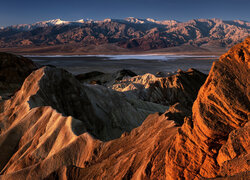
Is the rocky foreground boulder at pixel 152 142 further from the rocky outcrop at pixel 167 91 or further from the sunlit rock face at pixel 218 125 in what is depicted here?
the rocky outcrop at pixel 167 91

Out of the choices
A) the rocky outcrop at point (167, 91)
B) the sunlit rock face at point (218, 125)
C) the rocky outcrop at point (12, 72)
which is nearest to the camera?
the sunlit rock face at point (218, 125)

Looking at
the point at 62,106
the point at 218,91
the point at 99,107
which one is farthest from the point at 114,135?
the point at 218,91

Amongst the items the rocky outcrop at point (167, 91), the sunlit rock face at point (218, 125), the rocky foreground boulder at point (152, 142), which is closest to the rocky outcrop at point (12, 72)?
the rocky outcrop at point (167, 91)

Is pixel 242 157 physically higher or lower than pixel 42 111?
higher

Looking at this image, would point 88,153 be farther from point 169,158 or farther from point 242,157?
point 242,157

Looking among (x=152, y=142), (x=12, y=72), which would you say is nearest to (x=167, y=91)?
(x=152, y=142)

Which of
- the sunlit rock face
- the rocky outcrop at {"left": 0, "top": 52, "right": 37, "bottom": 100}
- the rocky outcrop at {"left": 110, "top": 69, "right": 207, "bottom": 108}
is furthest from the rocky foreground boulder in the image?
the rocky outcrop at {"left": 0, "top": 52, "right": 37, "bottom": 100}

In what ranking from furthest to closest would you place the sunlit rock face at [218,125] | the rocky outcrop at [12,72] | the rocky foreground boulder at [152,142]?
the rocky outcrop at [12,72]
the rocky foreground boulder at [152,142]
the sunlit rock face at [218,125]

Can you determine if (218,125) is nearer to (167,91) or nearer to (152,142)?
(152,142)
